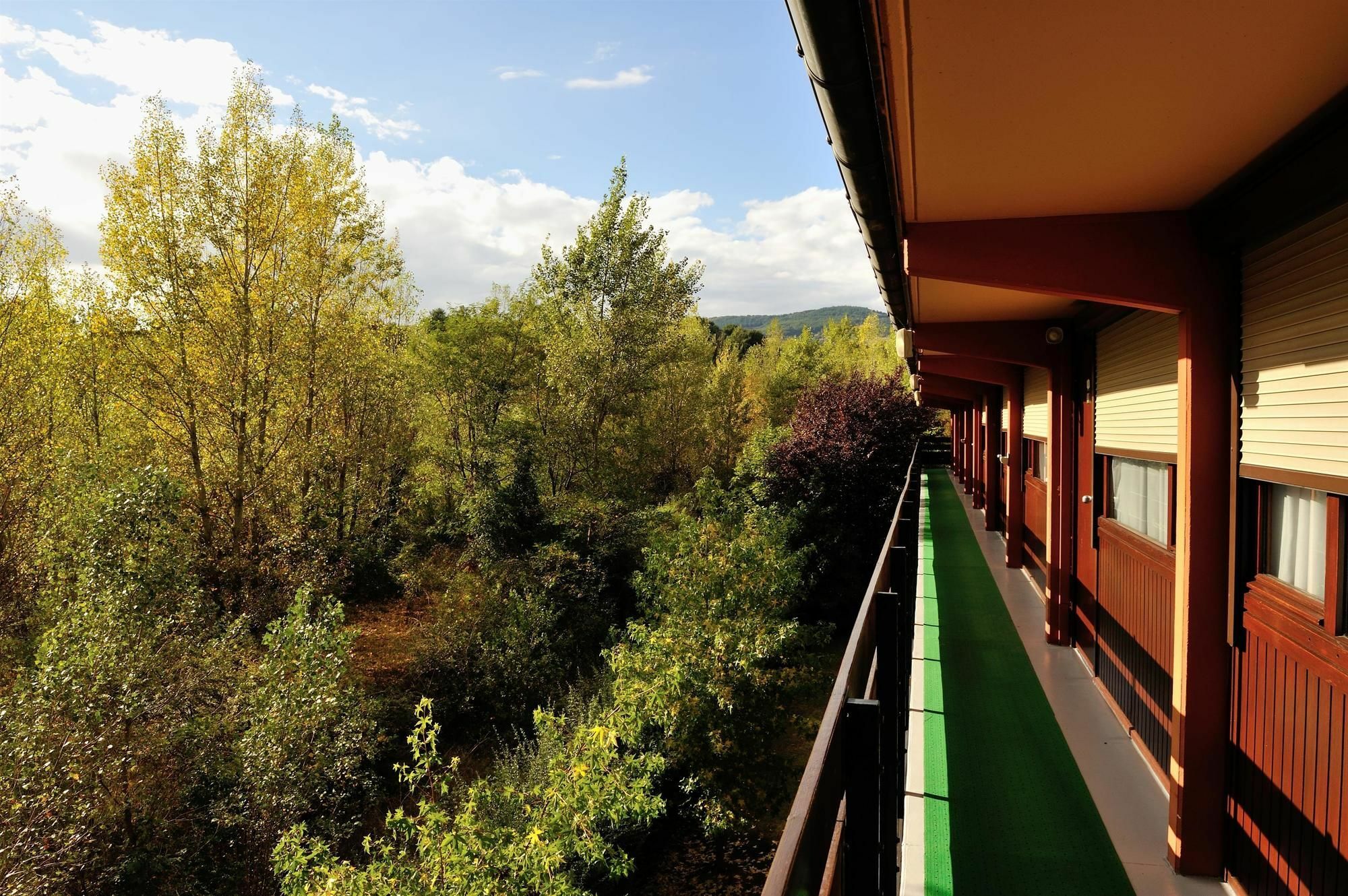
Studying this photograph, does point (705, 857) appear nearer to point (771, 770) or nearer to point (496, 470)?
point (771, 770)

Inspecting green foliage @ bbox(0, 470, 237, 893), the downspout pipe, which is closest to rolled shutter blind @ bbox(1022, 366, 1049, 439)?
the downspout pipe

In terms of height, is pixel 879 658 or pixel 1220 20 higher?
pixel 1220 20

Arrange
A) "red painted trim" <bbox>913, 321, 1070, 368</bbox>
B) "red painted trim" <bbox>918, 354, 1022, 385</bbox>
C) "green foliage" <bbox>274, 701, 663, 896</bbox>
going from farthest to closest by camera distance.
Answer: "red painted trim" <bbox>918, 354, 1022, 385</bbox>
"red painted trim" <bbox>913, 321, 1070, 368</bbox>
"green foliage" <bbox>274, 701, 663, 896</bbox>

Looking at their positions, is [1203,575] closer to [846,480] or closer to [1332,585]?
[1332,585]

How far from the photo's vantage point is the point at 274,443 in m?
13.0

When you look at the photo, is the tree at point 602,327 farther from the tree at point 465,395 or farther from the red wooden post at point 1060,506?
the red wooden post at point 1060,506

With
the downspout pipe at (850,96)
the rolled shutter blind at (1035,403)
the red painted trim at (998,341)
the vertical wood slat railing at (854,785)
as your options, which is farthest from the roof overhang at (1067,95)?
the rolled shutter blind at (1035,403)

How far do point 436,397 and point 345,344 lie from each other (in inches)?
258

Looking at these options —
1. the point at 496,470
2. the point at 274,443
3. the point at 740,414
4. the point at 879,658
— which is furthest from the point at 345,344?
the point at 740,414

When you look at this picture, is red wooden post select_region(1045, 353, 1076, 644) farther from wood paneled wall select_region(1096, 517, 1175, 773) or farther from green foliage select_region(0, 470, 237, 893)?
green foliage select_region(0, 470, 237, 893)

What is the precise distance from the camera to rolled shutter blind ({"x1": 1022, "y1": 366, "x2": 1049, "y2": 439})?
7551 millimetres

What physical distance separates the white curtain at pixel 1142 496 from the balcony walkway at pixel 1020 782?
1.24 metres

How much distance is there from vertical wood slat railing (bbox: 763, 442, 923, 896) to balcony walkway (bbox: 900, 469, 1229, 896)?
1.23m

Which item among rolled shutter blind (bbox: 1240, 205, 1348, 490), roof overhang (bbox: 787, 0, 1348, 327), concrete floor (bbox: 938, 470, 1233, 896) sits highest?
roof overhang (bbox: 787, 0, 1348, 327)
